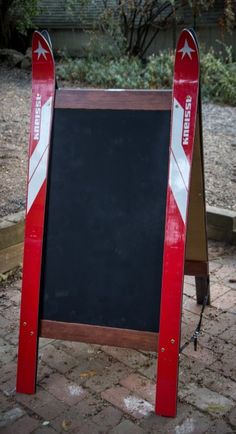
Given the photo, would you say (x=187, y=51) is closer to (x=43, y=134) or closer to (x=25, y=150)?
(x=43, y=134)

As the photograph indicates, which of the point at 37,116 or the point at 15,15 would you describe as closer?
the point at 37,116

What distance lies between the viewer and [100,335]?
2914 millimetres

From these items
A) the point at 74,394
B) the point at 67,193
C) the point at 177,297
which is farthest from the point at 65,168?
the point at 74,394

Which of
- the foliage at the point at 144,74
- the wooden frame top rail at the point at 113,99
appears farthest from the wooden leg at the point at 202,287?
the foliage at the point at 144,74

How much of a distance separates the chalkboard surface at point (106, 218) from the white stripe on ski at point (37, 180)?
46 millimetres

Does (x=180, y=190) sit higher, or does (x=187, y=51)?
(x=187, y=51)

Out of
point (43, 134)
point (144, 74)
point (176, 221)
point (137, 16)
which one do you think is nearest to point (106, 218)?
point (176, 221)

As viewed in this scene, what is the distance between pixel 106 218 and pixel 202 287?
1203 millimetres

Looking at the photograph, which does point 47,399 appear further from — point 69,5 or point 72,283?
point 69,5

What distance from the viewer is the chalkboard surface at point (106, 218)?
2.83 meters

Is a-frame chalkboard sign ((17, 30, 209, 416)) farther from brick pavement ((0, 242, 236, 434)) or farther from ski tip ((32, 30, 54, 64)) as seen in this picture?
brick pavement ((0, 242, 236, 434))

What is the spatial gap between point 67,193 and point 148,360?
114 cm

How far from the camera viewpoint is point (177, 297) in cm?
276

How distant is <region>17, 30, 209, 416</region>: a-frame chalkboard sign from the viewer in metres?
2.77
